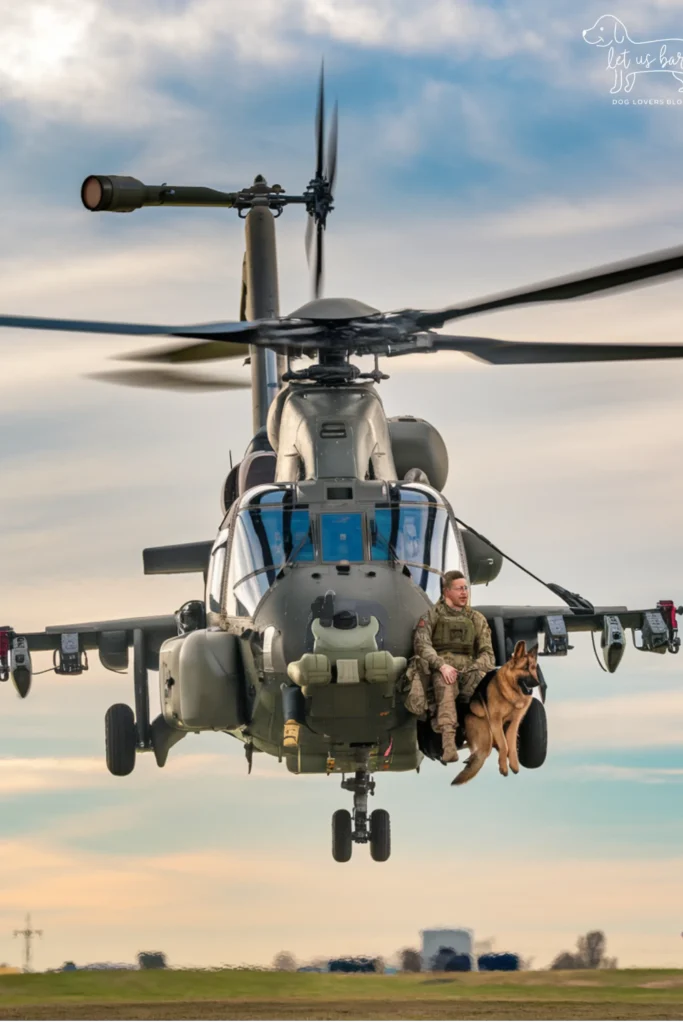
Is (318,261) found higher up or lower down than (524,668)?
higher up

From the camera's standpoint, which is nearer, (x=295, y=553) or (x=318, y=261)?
(x=295, y=553)

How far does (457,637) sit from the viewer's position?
48.4 feet

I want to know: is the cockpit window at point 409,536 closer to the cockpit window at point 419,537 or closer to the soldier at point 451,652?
the cockpit window at point 419,537

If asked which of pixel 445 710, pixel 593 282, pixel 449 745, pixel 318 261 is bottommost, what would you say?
pixel 449 745

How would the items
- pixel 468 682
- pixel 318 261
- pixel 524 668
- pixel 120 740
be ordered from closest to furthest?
pixel 524 668 < pixel 468 682 < pixel 120 740 < pixel 318 261

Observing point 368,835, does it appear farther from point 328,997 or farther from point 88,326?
point 328,997

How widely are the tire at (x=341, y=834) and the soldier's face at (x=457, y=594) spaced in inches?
201

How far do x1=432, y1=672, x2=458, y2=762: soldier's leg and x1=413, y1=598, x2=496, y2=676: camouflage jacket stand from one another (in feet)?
0.63

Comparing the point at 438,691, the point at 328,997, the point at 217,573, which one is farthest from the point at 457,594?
the point at 328,997

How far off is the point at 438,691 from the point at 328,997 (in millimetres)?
15400

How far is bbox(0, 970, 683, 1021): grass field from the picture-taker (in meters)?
26.3

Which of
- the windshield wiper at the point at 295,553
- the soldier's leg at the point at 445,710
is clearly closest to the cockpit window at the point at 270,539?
the windshield wiper at the point at 295,553

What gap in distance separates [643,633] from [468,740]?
4349mm

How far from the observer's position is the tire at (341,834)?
19.1 meters
